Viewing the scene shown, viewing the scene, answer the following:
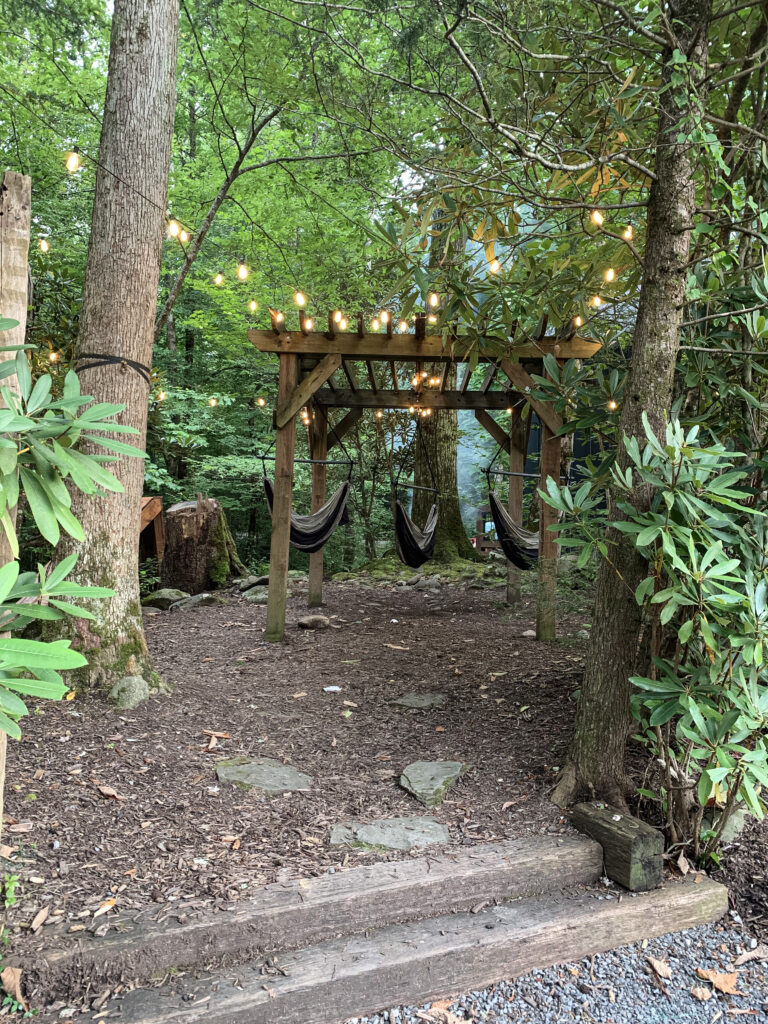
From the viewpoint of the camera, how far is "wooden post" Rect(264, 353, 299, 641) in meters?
3.97

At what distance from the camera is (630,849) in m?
1.70

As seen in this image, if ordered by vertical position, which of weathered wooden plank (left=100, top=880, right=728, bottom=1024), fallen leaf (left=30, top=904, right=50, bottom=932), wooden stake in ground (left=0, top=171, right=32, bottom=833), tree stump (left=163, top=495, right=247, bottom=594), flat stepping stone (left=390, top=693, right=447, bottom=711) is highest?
wooden stake in ground (left=0, top=171, right=32, bottom=833)

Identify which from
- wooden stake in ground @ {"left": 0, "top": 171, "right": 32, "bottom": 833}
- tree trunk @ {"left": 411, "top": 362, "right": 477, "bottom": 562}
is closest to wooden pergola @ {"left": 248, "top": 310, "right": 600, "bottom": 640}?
wooden stake in ground @ {"left": 0, "top": 171, "right": 32, "bottom": 833}

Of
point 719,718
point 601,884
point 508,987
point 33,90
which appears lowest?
point 508,987

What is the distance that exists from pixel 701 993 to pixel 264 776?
132 cm

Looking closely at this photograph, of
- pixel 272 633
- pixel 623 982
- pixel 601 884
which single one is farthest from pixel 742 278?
pixel 272 633

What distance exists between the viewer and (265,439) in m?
8.30

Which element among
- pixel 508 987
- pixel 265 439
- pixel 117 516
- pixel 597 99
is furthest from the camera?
pixel 265 439

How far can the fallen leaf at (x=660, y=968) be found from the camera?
1547 mm

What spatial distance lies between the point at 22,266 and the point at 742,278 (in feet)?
6.74

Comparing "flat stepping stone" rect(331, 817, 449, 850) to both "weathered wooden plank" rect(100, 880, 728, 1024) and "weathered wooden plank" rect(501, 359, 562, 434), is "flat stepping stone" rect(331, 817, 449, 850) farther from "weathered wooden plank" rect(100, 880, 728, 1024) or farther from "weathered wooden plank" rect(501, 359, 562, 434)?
"weathered wooden plank" rect(501, 359, 562, 434)

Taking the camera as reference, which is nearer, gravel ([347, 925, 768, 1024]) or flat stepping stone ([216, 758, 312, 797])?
gravel ([347, 925, 768, 1024])

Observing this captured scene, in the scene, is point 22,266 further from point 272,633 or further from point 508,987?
point 272,633

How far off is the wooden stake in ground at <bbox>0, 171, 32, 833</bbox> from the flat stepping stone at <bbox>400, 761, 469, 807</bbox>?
1.21 m
